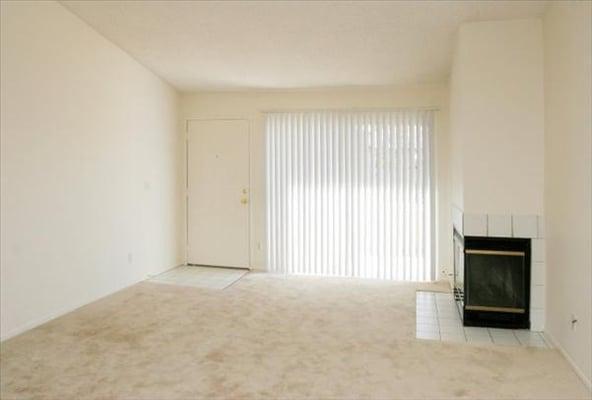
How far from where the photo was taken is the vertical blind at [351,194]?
5352 millimetres

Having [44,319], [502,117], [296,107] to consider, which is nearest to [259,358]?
[44,319]

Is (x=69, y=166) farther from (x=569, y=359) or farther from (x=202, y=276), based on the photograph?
(x=569, y=359)

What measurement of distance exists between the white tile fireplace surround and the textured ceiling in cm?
165

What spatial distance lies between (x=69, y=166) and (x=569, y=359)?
419 cm

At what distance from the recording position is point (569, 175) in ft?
9.19

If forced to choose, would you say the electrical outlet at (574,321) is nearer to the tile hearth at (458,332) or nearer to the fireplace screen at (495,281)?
the tile hearth at (458,332)

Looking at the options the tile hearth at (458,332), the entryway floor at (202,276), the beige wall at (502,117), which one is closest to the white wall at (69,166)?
the entryway floor at (202,276)

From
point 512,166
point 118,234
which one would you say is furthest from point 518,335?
point 118,234

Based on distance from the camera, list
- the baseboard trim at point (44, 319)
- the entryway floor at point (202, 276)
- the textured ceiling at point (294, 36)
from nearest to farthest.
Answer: the baseboard trim at point (44, 319), the textured ceiling at point (294, 36), the entryway floor at point (202, 276)

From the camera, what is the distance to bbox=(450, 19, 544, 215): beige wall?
11.2 ft

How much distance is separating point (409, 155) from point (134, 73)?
136 inches

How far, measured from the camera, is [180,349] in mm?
3020

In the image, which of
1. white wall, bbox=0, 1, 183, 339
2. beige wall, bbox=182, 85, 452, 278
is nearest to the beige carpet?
white wall, bbox=0, 1, 183, 339

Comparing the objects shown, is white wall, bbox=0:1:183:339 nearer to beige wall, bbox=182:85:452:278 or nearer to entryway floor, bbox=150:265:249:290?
entryway floor, bbox=150:265:249:290
